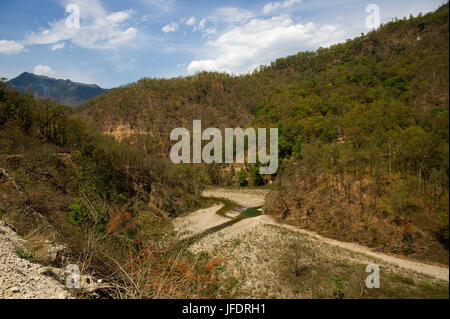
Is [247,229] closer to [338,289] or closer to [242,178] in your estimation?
[338,289]

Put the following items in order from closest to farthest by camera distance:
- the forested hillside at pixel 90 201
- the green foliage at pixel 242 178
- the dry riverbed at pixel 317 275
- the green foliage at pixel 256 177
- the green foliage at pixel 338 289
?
the dry riverbed at pixel 317 275 < the green foliage at pixel 338 289 < the forested hillside at pixel 90 201 < the green foliage at pixel 256 177 < the green foliage at pixel 242 178

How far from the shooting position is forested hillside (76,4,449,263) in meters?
2.01

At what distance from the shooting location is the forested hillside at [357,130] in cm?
201

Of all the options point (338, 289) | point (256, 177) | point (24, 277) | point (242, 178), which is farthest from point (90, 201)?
point (242, 178)

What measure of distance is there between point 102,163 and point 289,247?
21387 millimetres

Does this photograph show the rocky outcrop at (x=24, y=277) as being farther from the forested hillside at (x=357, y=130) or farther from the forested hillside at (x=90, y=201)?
the forested hillside at (x=357, y=130)

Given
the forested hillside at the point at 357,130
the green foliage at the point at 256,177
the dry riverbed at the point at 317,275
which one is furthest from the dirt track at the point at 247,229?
the green foliage at the point at 256,177

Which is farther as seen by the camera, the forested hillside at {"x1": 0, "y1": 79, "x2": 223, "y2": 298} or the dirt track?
the forested hillside at {"x1": 0, "y1": 79, "x2": 223, "y2": 298}

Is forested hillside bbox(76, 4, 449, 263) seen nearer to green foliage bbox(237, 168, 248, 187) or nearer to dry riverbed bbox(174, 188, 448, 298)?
dry riverbed bbox(174, 188, 448, 298)

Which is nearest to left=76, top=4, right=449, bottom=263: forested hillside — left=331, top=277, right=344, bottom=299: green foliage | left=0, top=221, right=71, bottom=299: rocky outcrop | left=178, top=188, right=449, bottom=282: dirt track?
left=178, top=188, right=449, bottom=282: dirt track

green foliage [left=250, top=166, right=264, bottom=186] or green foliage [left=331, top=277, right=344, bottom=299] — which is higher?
green foliage [left=331, top=277, right=344, bottom=299]

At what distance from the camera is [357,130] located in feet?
33.3
